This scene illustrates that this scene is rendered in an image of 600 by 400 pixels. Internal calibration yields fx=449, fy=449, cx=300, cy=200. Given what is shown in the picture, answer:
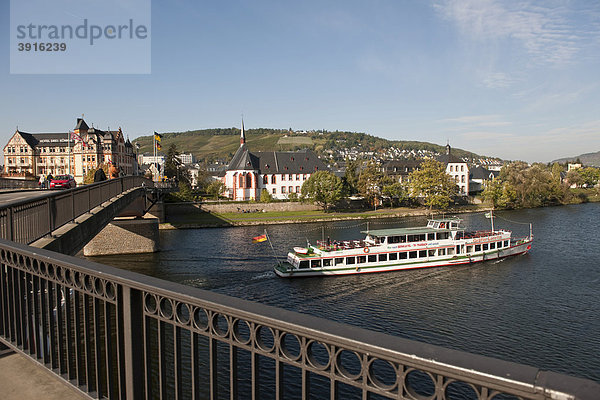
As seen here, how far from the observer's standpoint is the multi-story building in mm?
88812

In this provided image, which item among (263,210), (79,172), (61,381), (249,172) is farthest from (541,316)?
(79,172)

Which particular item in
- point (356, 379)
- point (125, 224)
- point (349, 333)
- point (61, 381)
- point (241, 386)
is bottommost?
point (241, 386)

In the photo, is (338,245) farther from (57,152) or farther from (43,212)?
(57,152)

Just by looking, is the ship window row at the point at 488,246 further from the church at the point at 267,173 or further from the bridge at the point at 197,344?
the church at the point at 267,173

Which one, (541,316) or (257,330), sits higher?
(257,330)

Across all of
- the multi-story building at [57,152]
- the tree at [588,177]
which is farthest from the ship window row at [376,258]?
the tree at [588,177]

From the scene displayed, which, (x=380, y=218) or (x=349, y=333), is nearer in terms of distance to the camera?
(x=349, y=333)

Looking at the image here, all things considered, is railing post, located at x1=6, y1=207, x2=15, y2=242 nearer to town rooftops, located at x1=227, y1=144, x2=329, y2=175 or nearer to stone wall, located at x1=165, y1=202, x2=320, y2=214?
stone wall, located at x1=165, y1=202, x2=320, y2=214

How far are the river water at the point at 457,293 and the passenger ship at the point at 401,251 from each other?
1001 millimetres

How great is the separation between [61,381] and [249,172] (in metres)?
88.0

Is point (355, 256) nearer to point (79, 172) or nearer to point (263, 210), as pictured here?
point (263, 210)

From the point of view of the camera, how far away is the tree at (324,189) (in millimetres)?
75438

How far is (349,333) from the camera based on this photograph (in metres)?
2.41

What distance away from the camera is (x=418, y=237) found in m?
39.6
